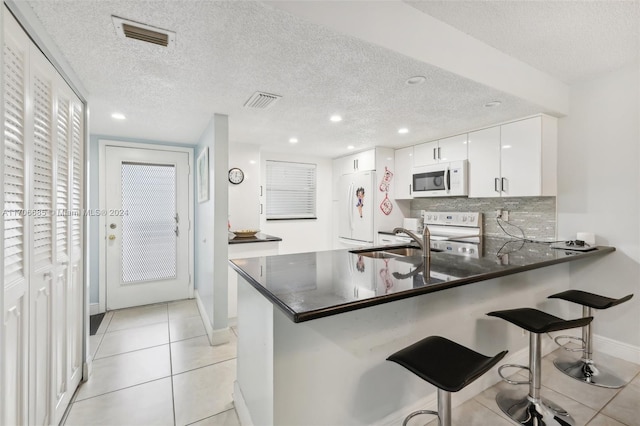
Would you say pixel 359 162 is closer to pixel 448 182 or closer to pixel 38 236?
pixel 448 182

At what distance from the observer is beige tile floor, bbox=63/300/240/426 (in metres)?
1.87

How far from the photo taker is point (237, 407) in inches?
74.3

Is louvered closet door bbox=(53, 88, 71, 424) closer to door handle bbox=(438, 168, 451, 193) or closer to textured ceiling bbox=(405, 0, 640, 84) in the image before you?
textured ceiling bbox=(405, 0, 640, 84)

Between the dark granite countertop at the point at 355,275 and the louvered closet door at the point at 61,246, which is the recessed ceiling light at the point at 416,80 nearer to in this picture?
the dark granite countertop at the point at 355,275

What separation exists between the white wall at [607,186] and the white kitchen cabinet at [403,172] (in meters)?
1.74

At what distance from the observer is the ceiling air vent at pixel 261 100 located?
93.4 inches

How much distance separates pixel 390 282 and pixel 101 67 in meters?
2.24

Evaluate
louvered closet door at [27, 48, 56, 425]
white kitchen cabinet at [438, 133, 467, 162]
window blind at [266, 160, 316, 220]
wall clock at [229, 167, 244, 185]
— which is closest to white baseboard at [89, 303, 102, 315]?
wall clock at [229, 167, 244, 185]

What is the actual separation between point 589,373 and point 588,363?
96 mm

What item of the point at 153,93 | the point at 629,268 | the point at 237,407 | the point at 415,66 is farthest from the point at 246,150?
the point at 629,268

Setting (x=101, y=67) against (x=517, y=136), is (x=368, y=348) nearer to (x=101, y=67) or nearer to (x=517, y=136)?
(x=101, y=67)

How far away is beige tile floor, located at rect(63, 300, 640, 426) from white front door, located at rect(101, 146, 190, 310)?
3.27ft

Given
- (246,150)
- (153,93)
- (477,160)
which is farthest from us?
(246,150)

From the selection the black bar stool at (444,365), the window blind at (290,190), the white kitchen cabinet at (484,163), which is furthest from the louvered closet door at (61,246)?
the white kitchen cabinet at (484,163)
